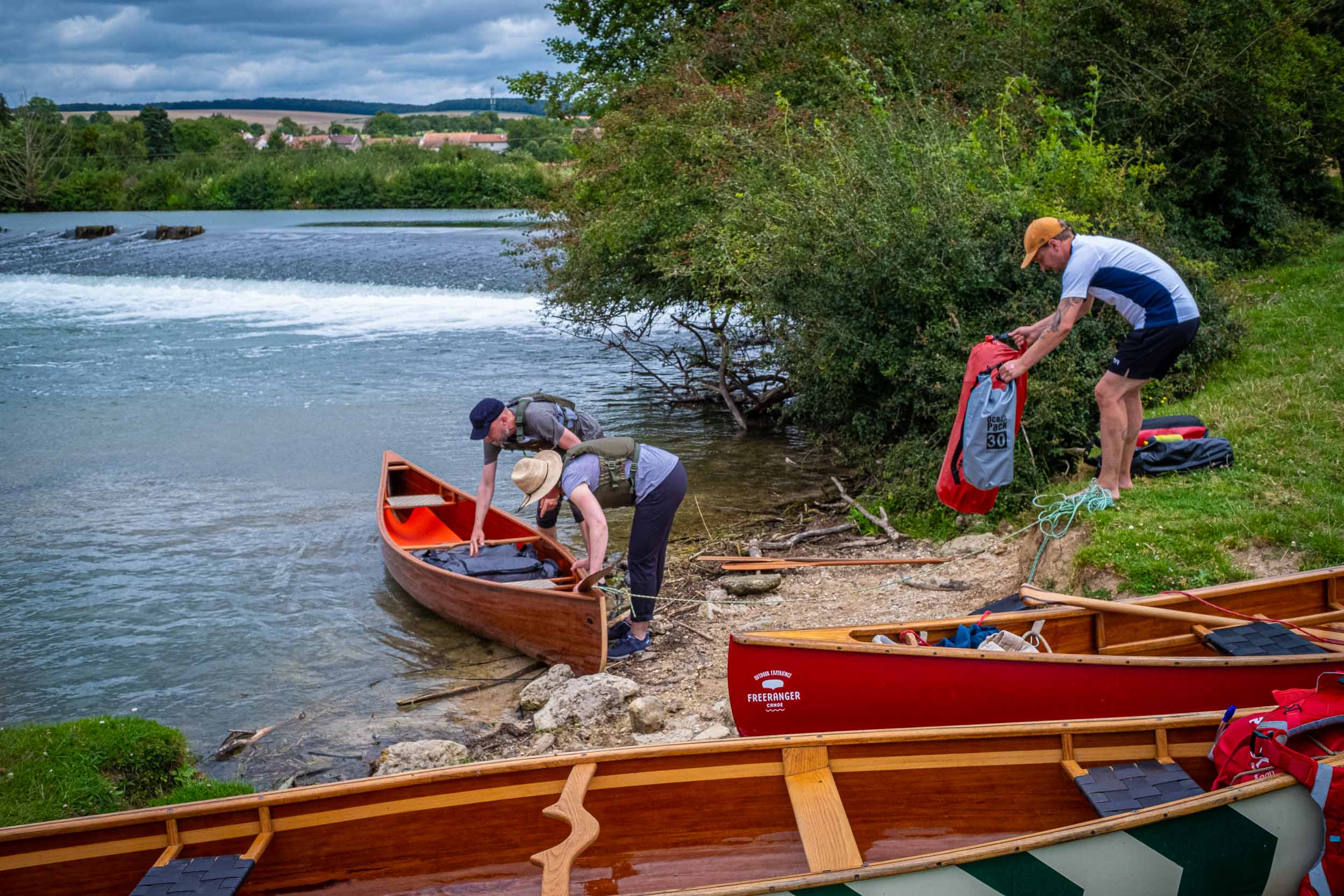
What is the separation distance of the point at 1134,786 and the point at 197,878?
12.9 feet

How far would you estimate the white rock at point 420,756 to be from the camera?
629 centimetres

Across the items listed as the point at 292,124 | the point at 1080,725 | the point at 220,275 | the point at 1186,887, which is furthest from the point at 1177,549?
the point at 292,124

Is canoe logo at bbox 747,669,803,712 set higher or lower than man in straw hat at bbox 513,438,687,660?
lower

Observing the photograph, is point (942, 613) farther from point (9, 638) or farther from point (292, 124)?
point (292, 124)

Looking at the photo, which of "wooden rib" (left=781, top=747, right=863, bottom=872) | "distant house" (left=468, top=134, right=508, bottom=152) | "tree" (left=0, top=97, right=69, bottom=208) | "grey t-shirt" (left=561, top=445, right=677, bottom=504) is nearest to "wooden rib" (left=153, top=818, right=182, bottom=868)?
"wooden rib" (left=781, top=747, right=863, bottom=872)

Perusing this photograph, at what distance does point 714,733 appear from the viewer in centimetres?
630

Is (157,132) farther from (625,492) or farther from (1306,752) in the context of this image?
(1306,752)

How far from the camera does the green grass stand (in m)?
6.80

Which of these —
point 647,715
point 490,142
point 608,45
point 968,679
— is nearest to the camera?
point 968,679

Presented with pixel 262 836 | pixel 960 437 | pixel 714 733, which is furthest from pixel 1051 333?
pixel 262 836

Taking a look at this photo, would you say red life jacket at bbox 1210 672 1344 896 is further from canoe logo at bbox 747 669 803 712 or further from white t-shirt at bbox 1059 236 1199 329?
white t-shirt at bbox 1059 236 1199 329

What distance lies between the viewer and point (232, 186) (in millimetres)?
62500

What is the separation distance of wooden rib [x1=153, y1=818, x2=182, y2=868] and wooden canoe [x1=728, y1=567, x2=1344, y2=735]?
272 centimetres

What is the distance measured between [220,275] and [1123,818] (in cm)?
3647
